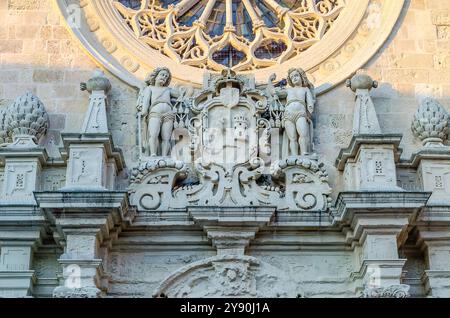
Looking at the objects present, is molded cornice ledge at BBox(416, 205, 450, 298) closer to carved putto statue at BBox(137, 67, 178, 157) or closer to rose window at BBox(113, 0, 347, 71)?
rose window at BBox(113, 0, 347, 71)

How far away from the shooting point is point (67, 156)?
42.2 ft

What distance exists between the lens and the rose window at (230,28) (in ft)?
46.1

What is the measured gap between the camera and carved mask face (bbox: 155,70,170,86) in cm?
1334

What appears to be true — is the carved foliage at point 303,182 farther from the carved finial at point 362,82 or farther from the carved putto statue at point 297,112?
the carved finial at point 362,82

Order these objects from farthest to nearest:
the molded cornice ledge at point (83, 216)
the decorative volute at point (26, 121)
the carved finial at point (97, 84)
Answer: the carved finial at point (97, 84), the decorative volute at point (26, 121), the molded cornice ledge at point (83, 216)

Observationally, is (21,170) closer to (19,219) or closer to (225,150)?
(19,219)

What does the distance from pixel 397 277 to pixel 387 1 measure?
386 centimetres

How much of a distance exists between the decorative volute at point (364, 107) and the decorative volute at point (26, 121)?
136 inches

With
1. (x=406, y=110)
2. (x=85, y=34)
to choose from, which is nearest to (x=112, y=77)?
(x=85, y=34)

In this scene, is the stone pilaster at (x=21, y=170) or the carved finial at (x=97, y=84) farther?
the carved finial at (x=97, y=84)

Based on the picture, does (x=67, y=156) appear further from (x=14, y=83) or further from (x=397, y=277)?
(x=397, y=277)

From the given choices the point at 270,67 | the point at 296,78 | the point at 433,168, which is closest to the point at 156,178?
the point at 296,78

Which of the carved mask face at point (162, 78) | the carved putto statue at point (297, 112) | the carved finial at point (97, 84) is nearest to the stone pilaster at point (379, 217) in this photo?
the carved putto statue at point (297, 112)
